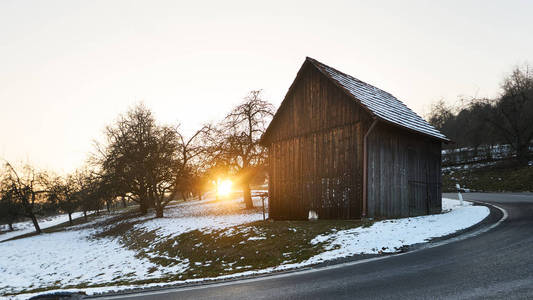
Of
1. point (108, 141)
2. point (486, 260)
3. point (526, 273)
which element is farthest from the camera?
point (108, 141)

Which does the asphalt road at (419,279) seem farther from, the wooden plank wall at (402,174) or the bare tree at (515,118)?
the bare tree at (515,118)

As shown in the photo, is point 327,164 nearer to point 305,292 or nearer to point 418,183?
point 418,183

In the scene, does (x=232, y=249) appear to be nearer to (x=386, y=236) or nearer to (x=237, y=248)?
(x=237, y=248)

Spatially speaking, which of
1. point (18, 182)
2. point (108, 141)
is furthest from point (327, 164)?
point (18, 182)

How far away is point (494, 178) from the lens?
3400 cm

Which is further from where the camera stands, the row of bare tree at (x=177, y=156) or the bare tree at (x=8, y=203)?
the bare tree at (x=8, y=203)

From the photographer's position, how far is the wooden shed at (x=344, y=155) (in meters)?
13.8

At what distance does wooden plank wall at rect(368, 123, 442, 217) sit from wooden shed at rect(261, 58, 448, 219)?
0.05m

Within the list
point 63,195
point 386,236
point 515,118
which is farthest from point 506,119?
point 63,195

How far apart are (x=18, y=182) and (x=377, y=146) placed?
38.2 metres

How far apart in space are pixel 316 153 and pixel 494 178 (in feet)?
97.8

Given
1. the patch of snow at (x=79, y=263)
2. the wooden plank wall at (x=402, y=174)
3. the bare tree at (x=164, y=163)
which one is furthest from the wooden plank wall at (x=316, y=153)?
the bare tree at (x=164, y=163)

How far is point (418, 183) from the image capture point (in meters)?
16.4

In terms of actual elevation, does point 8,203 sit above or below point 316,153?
below
